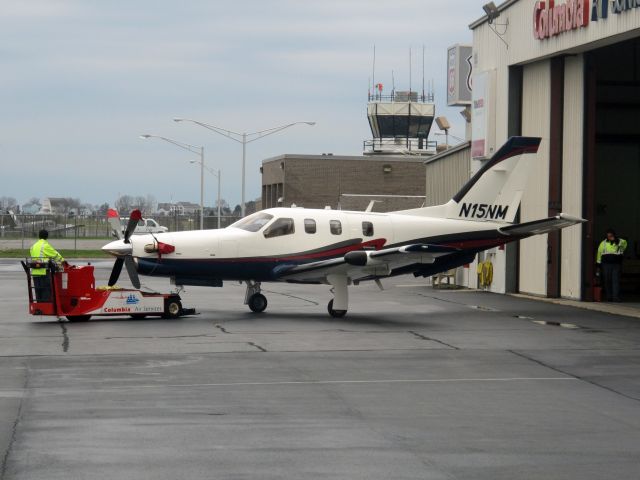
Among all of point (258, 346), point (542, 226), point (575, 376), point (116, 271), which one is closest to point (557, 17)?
point (542, 226)

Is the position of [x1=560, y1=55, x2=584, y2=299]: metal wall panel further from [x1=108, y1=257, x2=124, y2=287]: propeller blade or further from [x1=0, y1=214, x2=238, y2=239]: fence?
[x1=0, y1=214, x2=238, y2=239]: fence

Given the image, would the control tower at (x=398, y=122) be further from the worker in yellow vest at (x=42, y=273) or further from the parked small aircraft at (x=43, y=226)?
the worker in yellow vest at (x=42, y=273)

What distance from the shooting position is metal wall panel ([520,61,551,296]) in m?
30.5

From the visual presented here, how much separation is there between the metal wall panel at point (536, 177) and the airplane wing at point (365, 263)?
7061 millimetres

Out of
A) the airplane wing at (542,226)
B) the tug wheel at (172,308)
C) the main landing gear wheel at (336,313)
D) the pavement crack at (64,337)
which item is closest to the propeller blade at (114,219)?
the tug wheel at (172,308)

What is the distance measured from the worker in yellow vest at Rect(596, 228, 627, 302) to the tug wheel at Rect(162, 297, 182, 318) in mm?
11857

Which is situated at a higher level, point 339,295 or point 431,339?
point 339,295

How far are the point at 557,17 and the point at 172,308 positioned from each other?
1292 cm

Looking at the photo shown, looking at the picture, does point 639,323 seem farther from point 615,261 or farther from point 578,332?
point 615,261

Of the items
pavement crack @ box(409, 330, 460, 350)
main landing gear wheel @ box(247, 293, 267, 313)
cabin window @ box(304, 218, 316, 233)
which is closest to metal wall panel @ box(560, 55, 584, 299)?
cabin window @ box(304, 218, 316, 233)

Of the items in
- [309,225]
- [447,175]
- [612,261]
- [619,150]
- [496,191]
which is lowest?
[612,261]

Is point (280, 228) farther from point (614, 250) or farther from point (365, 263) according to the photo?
point (614, 250)

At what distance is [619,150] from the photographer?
33.8m

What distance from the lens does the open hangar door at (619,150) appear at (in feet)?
106
